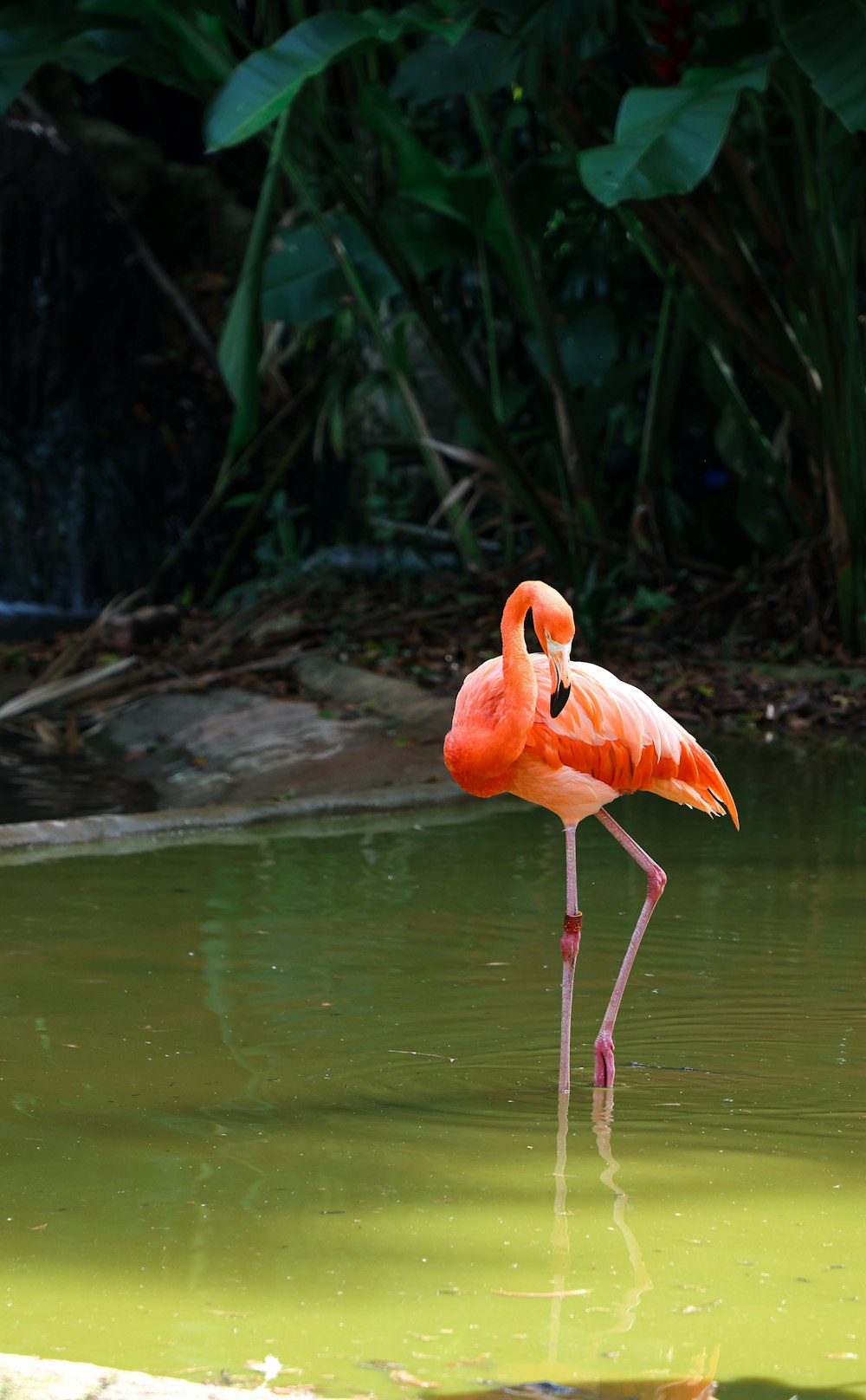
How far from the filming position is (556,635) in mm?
3072

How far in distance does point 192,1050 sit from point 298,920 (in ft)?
3.42

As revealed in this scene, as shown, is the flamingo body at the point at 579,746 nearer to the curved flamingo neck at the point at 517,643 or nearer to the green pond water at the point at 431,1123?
the curved flamingo neck at the point at 517,643

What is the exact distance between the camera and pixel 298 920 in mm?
4324

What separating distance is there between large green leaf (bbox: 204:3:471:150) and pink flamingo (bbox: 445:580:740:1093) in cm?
338

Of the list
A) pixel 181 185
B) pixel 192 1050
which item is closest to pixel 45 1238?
pixel 192 1050

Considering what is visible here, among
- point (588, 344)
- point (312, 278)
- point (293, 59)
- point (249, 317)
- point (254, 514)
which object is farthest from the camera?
point (254, 514)

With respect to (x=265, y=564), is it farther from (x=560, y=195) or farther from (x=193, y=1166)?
(x=193, y=1166)

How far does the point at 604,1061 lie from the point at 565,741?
23.4 inches

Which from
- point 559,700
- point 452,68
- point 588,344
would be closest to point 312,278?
point 588,344

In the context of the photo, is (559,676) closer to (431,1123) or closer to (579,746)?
(579,746)

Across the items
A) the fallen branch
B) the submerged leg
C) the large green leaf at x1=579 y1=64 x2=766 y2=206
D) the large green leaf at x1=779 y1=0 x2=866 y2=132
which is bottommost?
the fallen branch

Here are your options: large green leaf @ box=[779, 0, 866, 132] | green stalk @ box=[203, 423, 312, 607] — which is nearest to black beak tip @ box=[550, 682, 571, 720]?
large green leaf @ box=[779, 0, 866, 132]

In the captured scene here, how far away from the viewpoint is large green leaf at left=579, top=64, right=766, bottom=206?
5.54m

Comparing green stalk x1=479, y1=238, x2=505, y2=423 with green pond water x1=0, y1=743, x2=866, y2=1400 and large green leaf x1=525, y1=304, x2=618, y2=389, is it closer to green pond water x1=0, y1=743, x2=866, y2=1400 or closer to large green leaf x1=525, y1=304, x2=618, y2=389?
large green leaf x1=525, y1=304, x2=618, y2=389
